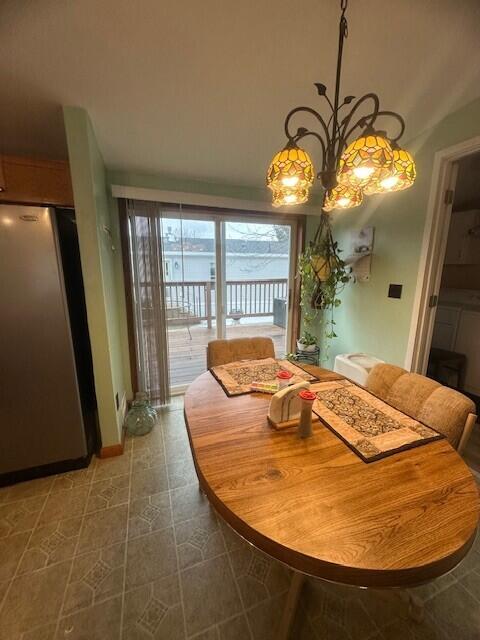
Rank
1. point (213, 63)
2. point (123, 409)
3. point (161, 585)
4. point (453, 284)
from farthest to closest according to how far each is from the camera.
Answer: point (453, 284)
point (123, 409)
point (213, 63)
point (161, 585)

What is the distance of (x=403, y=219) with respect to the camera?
1.99 m

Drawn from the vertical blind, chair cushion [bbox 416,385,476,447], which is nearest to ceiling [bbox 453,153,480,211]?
chair cushion [bbox 416,385,476,447]

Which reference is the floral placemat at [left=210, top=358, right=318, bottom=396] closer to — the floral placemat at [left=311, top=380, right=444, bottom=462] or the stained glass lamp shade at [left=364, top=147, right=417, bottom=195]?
the floral placemat at [left=311, top=380, right=444, bottom=462]

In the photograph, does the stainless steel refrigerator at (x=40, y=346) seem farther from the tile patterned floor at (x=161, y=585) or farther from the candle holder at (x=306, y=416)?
the candle holder at (x=306, y=416)

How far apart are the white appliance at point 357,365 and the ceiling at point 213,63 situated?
69.6 inches

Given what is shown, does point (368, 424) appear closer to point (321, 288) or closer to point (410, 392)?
point (410, 392)

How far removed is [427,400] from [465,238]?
285 cm

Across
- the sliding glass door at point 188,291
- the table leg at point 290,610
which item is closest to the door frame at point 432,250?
the table leg at point 290,610

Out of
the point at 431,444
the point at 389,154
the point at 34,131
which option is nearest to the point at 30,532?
the point at 431,444

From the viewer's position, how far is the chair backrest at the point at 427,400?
985 millimetres

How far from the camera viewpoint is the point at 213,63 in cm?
120

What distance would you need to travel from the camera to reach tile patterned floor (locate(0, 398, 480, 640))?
3.16 feet

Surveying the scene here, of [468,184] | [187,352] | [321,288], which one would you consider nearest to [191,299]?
[187,352]

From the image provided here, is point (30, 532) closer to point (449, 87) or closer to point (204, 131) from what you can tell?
point (204, 131)
